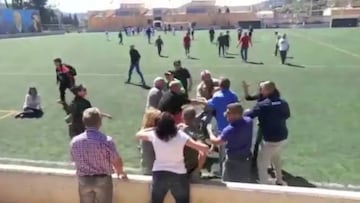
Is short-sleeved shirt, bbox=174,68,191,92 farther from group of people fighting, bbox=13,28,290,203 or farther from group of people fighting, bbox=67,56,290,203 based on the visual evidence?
group of people fighting, bbox=67,56,290,203

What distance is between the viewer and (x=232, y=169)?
7020 mm

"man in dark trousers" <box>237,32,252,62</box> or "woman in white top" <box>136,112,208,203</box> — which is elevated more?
"woman in white top" <box>136,112,208,203</box>

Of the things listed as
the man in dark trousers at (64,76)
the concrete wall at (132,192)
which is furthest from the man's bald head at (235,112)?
the man in dark trousers at (64,76)

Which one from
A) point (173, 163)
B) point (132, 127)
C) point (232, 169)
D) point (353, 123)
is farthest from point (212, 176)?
point (353, 123)

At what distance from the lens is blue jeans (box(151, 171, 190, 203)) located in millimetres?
5656

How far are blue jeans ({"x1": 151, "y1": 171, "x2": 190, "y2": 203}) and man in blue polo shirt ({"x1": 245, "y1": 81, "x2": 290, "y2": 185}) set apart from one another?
1820 millimetres

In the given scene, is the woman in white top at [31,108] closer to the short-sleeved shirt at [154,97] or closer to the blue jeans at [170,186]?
the short-sleeved shirt at [154,97]

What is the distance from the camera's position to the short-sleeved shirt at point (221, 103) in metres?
8.27

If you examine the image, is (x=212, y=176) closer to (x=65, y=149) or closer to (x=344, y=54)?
(x=65, y=149)

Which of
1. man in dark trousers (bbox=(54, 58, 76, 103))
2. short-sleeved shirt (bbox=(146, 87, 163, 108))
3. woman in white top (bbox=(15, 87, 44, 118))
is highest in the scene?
short-sleeved shirt (bbox=(146, 87, 163, 108))

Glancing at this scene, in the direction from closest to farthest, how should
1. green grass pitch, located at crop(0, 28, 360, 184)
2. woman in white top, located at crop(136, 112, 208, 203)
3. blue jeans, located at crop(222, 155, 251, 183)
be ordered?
woman in white top, located at crop(136, 112, 208, 203), blue jeans, located at crop(222, 155, 251, 183), green grass pitch, located at crop(0, 28, 360, 184)

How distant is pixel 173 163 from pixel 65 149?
5575 mm

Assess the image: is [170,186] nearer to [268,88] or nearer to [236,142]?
[236,142]

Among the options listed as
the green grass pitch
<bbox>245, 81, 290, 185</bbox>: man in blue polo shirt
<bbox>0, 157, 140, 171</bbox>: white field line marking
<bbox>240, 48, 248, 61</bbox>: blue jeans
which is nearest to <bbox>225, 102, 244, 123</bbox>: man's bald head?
<bbox>245, 81, 290, 185</bbox>: man in blue polo shirt
